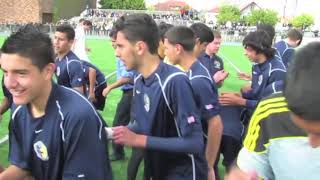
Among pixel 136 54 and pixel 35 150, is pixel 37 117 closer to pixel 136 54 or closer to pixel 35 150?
pixel 35 150

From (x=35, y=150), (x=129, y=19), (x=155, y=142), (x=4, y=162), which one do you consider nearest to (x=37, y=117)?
(x=35, y=150)

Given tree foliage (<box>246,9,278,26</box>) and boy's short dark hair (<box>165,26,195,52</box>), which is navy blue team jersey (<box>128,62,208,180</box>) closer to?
boy's short dark hair (<box>165,26,195,52</box>)

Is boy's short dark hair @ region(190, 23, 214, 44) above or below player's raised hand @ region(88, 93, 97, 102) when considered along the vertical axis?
above

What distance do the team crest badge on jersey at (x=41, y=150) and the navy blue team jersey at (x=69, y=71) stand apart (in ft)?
12.2

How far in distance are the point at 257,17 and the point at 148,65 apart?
82.4m

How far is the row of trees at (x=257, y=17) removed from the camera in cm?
8388

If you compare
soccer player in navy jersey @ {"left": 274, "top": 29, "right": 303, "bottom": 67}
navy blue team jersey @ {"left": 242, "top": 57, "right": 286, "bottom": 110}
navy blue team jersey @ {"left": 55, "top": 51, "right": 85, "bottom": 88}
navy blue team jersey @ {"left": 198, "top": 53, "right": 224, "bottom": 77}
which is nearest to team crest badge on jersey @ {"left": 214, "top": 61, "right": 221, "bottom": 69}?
navy blue team jersey @ {"left": 198, "top": 53, "right": 224, "bottom": 77}

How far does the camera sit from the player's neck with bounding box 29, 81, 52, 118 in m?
2.86

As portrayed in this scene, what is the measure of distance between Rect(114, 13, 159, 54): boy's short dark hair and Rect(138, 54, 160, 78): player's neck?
5 centimetres

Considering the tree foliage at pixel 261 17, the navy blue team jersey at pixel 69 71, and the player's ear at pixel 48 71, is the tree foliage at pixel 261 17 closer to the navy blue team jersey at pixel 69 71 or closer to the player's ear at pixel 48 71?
the navy blue team jersey at pixel 69 71

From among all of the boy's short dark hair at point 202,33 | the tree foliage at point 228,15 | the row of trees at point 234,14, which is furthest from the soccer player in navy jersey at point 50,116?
the tree foliage at point 228,15

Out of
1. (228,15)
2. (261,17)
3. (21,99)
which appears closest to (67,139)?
(21,99)

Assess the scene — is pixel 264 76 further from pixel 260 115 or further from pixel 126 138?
pixel 260 115

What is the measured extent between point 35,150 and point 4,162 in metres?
4.56
